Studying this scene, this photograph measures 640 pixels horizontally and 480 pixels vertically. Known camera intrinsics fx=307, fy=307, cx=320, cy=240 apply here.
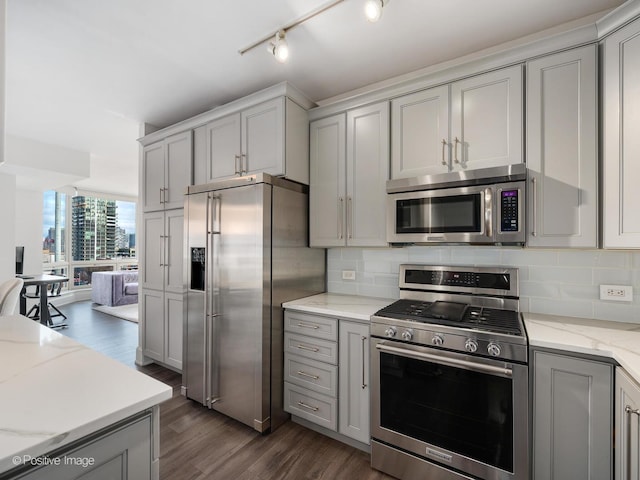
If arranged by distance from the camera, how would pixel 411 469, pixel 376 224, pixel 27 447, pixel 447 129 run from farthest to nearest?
pixel 376 224
pixel 447 129
pixel 411 469
pixel 27 447

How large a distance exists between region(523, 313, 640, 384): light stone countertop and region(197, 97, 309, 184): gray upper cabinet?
1897 mm

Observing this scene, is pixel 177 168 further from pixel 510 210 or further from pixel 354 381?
pixel 510 210

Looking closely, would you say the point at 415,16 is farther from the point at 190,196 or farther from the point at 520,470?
the point at 520,470

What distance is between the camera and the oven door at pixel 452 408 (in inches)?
59.5

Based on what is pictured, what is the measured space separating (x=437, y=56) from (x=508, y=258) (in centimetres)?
153

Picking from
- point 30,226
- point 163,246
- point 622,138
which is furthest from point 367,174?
point 30,226

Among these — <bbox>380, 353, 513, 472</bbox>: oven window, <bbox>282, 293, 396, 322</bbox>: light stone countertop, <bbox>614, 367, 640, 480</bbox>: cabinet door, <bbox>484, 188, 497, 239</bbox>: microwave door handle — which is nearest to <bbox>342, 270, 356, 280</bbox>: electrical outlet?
<bbox>282, 293, 396, 322</bbox>: light stone countertop

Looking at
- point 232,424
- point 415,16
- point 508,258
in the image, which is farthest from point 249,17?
point 232,424

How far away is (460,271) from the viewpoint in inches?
85.4

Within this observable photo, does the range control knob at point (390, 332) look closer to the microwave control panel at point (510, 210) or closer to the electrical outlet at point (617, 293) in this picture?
the microwave control panel at point (510, 210)

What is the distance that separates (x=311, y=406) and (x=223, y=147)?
2.26 meters

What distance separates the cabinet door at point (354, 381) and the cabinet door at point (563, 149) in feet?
3.95

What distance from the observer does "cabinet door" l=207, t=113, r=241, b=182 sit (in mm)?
2674

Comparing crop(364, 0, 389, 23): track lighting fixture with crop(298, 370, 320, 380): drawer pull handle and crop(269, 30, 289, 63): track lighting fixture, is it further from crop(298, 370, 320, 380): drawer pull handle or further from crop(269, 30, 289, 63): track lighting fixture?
crop(298, 370, 320, 380): drawer pull handle
